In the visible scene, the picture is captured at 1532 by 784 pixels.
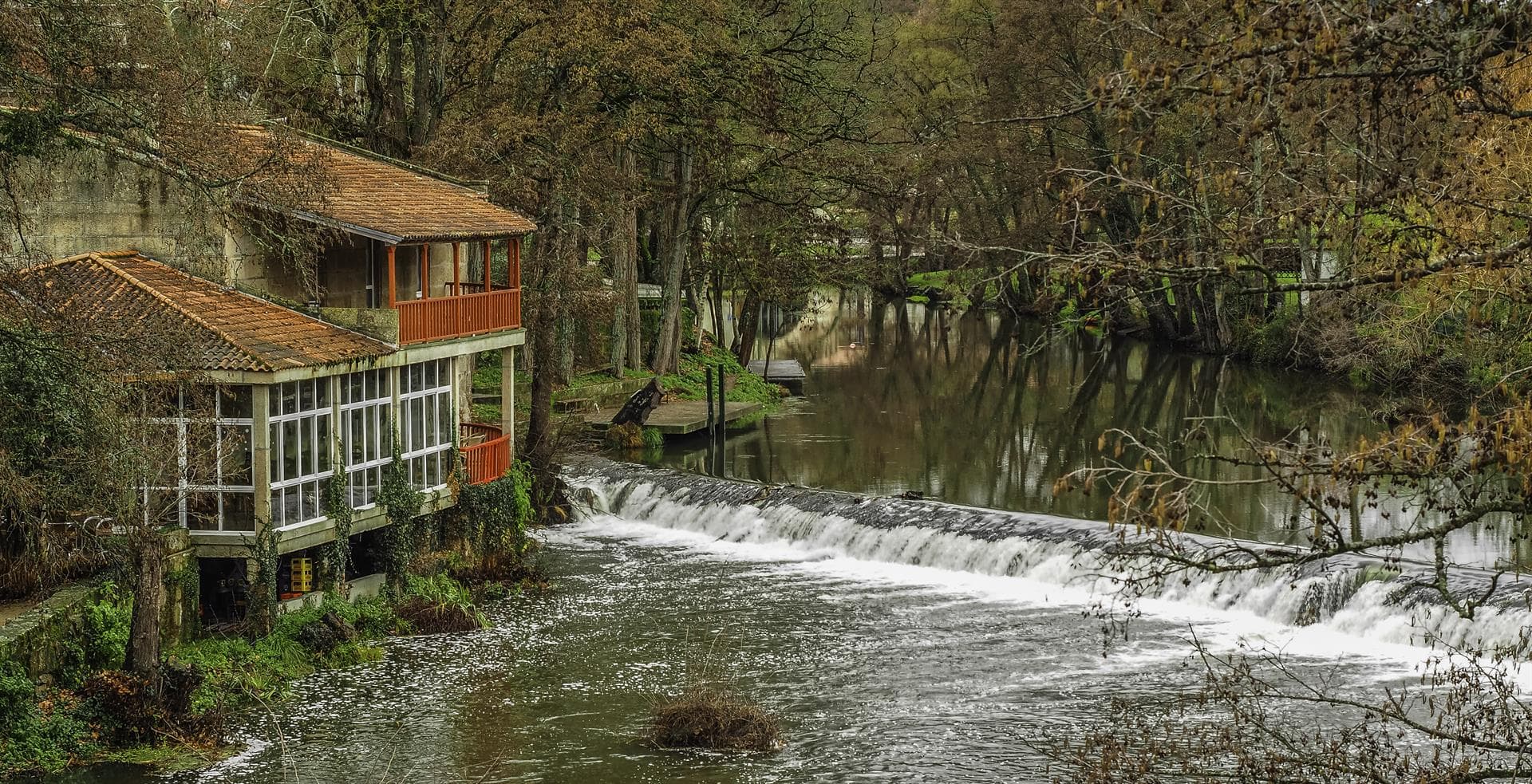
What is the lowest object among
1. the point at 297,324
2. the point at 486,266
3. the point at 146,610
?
the point at 146,610

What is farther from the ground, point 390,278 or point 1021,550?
point 390,278

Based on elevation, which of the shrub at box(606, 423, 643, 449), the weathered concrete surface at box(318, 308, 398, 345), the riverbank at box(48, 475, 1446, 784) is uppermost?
the weathered concrete surface at box(318, 308, 398, 345)

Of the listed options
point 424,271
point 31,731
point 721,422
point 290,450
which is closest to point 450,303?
point 424,271

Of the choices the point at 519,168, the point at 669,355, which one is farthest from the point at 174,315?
the point at 669,355

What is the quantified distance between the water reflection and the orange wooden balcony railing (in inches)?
362

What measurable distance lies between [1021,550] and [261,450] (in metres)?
11.8

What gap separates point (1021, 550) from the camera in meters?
26.6

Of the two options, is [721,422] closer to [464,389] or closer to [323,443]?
[464,389]

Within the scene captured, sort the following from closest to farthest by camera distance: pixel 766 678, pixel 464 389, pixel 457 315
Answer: pixel 766 678 < pixel 457 315 < pixel 464 389

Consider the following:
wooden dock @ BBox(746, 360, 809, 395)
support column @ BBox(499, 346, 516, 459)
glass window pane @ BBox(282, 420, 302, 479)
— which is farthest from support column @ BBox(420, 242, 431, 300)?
wooden dock @ BBox(746, 360, 809, 395)

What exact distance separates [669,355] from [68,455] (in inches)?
1238

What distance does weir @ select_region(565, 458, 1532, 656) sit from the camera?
70.7 feet

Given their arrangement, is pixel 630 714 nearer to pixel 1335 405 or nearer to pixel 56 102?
pixel 56 102

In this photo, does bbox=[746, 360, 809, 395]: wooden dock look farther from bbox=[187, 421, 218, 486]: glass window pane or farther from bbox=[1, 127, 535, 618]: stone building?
bbox=[187, 421, 218, 486]: glass window pane
